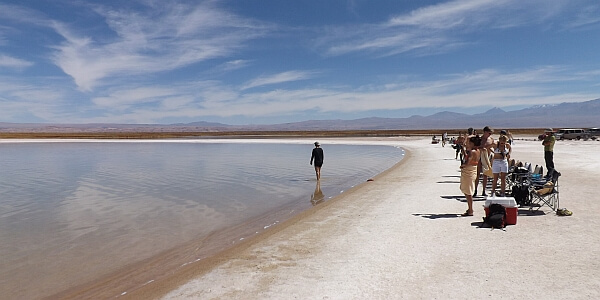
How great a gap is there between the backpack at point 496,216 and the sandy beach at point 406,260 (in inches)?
8.3

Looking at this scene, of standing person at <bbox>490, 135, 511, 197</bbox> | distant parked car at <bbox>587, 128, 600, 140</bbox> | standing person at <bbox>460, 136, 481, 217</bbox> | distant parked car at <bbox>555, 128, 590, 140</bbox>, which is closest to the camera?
standing person at <bbox>460, 136, 481, 217</bbox>

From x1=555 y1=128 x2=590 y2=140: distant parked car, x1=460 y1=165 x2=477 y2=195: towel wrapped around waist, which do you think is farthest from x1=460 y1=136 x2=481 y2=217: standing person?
x1=555 y1=128 x2=590 y2=140: distant parked car

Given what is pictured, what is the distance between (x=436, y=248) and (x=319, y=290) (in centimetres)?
269

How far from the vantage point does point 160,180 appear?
1903 cm

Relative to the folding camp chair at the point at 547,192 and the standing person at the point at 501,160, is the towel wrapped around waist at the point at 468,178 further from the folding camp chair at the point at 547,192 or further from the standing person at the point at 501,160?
the standing person at the point at 501,160

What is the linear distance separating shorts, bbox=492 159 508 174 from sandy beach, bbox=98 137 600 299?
152cm

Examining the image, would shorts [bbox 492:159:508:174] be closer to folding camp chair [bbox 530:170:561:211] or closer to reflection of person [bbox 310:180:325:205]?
folding camp chair [bbox 530:170:561:211]

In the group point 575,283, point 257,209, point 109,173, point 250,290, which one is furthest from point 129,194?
point 575,283

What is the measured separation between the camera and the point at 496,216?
862 cm

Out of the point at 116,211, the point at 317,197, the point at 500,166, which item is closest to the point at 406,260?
the point at 500,166

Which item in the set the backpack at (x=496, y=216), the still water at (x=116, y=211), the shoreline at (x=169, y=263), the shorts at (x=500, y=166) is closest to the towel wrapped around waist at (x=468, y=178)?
the backpack at (x=496, y=216)

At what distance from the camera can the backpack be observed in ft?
28.2

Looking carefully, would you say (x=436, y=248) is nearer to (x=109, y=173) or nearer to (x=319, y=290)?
(x=319, y=290)

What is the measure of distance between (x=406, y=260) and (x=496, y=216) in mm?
2958
